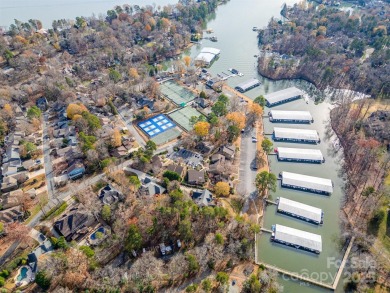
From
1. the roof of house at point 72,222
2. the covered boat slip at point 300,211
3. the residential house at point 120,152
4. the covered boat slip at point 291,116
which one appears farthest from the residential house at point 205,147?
the roof of house at point 72,222

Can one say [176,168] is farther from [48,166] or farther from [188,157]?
[48,166]

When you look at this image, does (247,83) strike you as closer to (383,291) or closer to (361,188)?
(361,188)

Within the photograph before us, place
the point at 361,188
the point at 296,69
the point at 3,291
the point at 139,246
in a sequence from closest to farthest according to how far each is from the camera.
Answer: the point at 3,291 < the point at 139,246 < the point at 361,188 < the point at 296,69

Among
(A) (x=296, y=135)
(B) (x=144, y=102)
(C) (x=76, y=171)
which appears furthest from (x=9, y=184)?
(A) (x=296, y=135)

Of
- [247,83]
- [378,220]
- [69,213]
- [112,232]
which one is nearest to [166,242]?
[112,232]

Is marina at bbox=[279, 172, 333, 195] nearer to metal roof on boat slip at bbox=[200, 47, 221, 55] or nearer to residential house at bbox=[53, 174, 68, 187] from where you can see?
residential house at bbox=[53, 174, 68, 187]

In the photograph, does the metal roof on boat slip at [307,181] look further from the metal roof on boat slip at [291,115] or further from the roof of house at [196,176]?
the metal roof on boat slip at [291,115]
